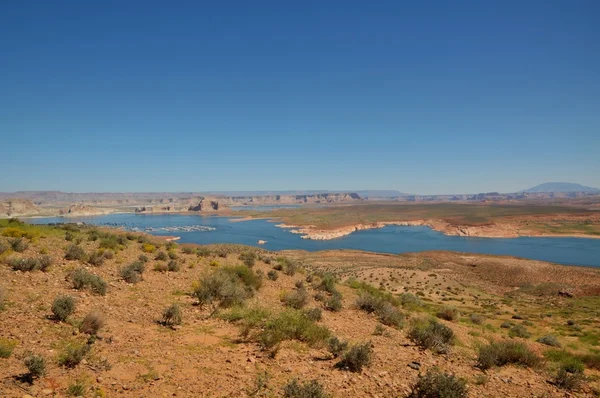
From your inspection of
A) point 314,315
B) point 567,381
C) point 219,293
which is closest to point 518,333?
point 567,381

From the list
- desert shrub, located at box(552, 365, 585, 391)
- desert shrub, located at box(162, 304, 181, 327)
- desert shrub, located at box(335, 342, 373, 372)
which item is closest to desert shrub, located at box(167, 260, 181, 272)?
desert shrub, located at box(162, 304, 181, 327)

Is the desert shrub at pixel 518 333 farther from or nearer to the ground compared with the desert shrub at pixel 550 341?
nearer to the ground

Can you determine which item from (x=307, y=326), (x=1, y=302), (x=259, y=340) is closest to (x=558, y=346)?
(x=307, y=326)

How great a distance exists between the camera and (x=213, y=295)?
427 inches

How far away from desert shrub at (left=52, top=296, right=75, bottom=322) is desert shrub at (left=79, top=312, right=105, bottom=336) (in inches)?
21.2

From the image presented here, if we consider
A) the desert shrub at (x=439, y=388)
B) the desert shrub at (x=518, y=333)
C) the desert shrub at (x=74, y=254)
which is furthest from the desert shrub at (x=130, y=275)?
the desert shrub at (x=518, y=333)

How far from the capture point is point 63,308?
7.66 meters

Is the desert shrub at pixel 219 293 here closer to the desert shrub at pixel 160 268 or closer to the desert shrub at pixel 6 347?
the desert shrub at pixel 160 268

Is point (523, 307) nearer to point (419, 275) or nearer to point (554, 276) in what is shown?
point (419, 275)

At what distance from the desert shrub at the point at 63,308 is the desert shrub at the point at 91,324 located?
538 millimetres

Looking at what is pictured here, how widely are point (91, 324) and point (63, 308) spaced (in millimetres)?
1057

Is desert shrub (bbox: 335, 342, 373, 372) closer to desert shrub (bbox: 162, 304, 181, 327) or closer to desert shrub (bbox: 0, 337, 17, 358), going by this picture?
desert shrub (bbox: 162, 304, 181, 327)

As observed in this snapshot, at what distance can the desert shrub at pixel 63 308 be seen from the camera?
7.45 m

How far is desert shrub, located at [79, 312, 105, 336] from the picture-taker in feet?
23.4
